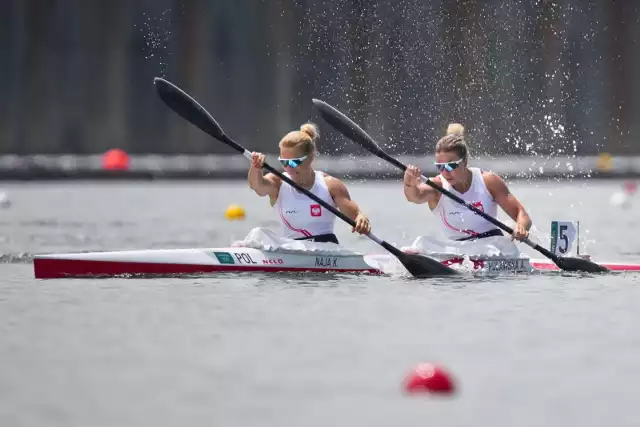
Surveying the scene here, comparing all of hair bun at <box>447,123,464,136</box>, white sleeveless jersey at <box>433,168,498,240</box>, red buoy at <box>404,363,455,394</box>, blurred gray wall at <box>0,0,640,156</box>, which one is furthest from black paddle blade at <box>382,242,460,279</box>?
blurred gray wall at <box>0,0,640,156</box>

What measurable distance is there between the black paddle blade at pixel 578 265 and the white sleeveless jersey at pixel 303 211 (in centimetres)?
207

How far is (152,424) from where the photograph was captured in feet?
19.1

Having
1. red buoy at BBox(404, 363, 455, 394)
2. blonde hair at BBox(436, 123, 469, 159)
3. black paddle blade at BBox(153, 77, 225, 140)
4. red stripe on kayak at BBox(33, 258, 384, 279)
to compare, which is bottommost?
red buoy at BBox(404, 363, 455, 394)

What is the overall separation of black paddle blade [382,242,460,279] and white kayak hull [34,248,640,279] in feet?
0.70

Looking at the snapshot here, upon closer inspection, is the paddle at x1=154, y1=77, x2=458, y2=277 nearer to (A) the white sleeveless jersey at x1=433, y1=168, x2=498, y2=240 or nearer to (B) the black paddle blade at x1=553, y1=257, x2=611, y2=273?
(A) the white sleeveless jersey at x1=433, y1=168, x2=498, y2=240

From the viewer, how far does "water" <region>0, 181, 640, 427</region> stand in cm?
612

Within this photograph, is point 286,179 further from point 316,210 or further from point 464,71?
point 464,71

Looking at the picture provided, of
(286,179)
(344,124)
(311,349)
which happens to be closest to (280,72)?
(344,124)

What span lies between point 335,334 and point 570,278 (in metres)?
4.28

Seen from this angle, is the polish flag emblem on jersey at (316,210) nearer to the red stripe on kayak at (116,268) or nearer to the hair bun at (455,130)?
the red stripe on kayak at (116,268)

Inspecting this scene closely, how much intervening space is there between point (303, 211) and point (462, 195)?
1.44 metres

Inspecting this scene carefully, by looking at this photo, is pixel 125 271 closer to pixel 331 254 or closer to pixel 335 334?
pixel 331 254

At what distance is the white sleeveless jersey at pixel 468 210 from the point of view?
1295 centimetres

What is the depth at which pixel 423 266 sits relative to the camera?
40.5ft
